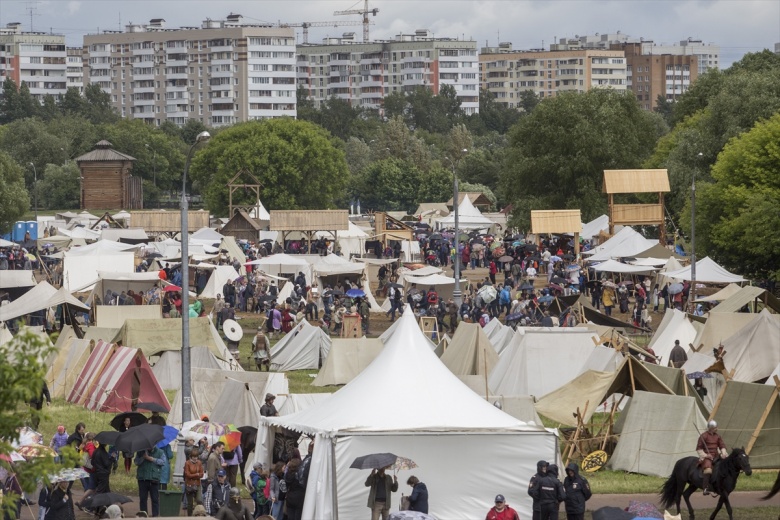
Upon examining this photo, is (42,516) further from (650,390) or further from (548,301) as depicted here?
(548,301)

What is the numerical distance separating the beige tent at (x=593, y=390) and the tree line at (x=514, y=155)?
25353mm

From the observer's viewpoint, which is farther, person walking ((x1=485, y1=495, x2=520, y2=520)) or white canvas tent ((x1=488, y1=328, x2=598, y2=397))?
white canvas tent ((x1=488, y1=328, x2=598, y2=397))

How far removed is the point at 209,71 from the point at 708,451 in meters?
171

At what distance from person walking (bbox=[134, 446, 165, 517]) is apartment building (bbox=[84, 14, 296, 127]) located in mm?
163330

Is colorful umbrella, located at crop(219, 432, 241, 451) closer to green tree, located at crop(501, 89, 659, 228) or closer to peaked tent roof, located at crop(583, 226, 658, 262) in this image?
peaked tent roof, located at crop(583, 226, 658, 262)

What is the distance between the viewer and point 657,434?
22.5 m

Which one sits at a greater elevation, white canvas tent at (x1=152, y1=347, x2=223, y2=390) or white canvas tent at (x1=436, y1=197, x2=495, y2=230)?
white canvas tent at (x1=436, y1=197, x2=495, y2=230)

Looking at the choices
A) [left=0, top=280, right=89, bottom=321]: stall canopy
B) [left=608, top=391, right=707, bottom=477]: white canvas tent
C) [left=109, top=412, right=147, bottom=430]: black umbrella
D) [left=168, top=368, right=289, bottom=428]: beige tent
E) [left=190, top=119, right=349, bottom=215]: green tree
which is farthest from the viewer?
[left=190, top=119, right=349, bottom=215]: green tree

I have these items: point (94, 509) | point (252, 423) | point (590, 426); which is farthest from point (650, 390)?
point (94, 509)

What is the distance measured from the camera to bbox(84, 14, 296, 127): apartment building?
608ft

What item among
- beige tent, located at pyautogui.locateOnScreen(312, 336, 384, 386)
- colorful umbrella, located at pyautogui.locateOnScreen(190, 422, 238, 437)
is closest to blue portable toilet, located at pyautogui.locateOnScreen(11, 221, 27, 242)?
beige tent, located at pyautogui.locateOnScreen(312, 336, 384, 386)

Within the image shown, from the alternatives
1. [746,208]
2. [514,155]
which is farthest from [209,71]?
[746,208]

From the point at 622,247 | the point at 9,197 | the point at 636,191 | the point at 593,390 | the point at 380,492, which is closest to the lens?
the point at 380,492

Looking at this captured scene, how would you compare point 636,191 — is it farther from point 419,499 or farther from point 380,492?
point 419,499
